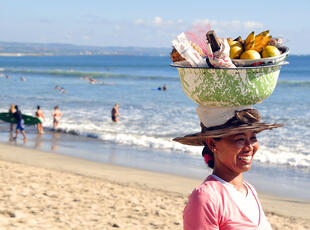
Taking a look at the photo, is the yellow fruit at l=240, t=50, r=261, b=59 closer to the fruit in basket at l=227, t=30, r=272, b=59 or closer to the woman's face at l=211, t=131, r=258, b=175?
the fruit in basket at l=227, t=30, r=272, b=59

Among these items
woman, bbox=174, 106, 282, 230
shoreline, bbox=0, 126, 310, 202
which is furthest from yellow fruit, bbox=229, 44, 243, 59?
shoreline, bbox=0, 126, 310, 202

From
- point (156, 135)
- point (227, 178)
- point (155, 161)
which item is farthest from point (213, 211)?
point (156, 135)

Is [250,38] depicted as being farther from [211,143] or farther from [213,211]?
[213,211]

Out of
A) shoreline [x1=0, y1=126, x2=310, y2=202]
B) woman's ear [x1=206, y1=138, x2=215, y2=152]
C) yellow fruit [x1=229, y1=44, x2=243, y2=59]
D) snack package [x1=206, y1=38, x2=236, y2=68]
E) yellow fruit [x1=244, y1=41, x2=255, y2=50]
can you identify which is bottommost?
shoreline [x1=0, y1=126, x2=310, y2=202]

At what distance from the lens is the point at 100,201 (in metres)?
8.91

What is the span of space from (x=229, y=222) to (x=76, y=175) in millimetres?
10095

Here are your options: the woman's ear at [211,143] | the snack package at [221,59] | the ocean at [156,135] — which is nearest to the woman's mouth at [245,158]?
the woman's ear at [211,143]

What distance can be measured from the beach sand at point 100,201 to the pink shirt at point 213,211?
488 cm

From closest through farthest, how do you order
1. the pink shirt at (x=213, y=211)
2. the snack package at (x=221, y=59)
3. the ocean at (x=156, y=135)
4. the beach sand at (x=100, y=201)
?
the pink shirt at (x=213, y=211) → the snack package at (x=221, y=59) → the beach sand at (x=100, y=201) → the ocean at (x=156, y=135)

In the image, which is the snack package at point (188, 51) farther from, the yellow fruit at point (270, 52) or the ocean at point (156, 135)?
the ocean at point (156, 135)

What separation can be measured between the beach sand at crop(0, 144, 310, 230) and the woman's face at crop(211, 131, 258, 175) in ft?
15.8

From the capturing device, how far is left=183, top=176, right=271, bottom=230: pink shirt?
231 centimetres

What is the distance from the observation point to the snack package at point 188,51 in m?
2.55

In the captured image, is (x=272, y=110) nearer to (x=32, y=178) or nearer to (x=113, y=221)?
(x=32, y=178)
